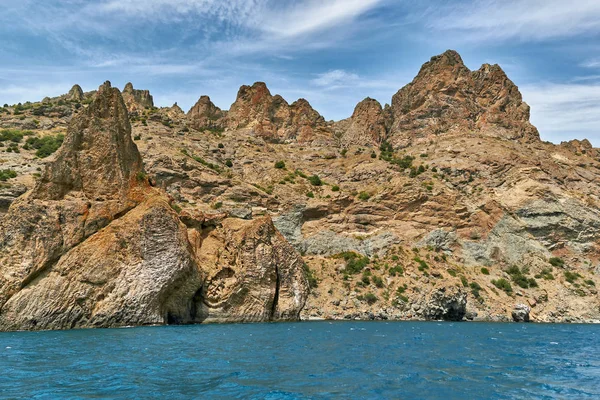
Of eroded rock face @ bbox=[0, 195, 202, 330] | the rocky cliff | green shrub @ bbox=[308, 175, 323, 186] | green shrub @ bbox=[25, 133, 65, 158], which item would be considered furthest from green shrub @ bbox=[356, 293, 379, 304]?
green shrub @ bbox=[25, 133, 65, 158]

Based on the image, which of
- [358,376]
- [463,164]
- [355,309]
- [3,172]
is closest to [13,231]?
[3,172]

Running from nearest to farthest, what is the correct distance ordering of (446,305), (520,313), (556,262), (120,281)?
(120,281) → (446,305) → (520,313) → (556,262)

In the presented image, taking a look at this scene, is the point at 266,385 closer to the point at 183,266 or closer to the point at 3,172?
the point at 183,266

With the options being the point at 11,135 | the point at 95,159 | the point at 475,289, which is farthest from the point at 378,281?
the point at 11,135

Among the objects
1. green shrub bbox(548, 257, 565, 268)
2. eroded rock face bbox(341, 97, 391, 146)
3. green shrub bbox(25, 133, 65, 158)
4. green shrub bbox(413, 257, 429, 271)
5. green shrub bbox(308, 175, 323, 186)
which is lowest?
green shrub bbox(413, 257, 429, 271)

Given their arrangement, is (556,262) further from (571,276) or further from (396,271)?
(396,271)

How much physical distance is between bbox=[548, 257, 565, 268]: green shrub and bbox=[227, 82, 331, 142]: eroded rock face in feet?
201

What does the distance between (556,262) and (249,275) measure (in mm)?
48945

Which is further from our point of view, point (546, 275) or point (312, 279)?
point (546, 275)

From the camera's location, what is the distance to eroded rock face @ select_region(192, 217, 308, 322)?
147ft

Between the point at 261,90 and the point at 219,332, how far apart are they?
92.4 m

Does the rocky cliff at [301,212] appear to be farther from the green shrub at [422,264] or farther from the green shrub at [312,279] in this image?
the green shrub at [422,264]

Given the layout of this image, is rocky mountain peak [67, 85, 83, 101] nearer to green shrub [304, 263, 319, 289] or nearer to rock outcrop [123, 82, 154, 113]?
rock outcrop [123, 82, 154, 113]

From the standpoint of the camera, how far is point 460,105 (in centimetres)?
11081
